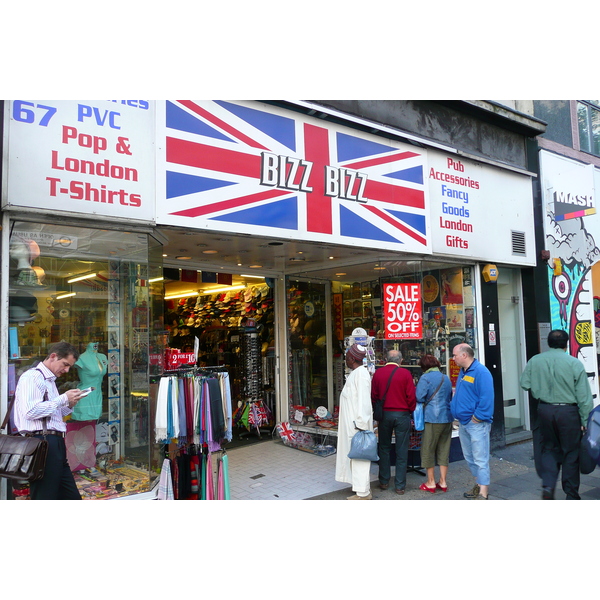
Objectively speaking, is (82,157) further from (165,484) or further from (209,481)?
(209,481)

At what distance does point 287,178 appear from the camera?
5711 mm

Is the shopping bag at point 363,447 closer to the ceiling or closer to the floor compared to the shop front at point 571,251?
closer to the floor

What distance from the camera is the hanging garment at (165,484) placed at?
465 cm

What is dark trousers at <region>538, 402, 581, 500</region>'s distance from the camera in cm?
481

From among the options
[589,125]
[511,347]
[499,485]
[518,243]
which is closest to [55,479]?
[499,485]

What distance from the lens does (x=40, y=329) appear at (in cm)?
443

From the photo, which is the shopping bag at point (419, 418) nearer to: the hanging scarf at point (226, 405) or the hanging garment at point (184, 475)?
the hanging scarf at point (226, 405)

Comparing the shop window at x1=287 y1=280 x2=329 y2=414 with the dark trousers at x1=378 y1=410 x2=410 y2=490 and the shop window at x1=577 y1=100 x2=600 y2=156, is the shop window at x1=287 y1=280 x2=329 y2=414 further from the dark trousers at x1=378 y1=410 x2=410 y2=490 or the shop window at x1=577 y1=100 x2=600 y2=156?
the shop window at x1=577 y1=100 x2=600 y2=156

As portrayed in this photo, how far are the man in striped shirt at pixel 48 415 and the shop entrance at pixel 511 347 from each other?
24.2 ft

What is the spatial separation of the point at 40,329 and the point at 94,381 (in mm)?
970

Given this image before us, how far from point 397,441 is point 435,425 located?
1.66 feet

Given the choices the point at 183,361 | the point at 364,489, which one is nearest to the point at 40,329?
the point at 183,361

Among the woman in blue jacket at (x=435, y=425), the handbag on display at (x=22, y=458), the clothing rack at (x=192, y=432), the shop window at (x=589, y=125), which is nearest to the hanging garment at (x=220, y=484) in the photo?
the clothing rack at (x=192, y=432)

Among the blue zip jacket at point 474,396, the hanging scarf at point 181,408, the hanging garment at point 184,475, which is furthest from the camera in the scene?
the blue zip jacket at point 474,396
